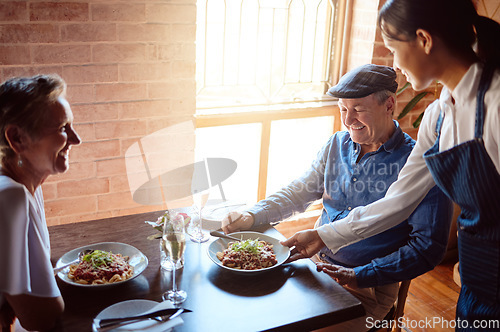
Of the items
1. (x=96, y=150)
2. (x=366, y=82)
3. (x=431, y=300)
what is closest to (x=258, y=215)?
(x=366, y=82)

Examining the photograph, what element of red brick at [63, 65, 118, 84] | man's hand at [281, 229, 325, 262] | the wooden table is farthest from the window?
the wooden table

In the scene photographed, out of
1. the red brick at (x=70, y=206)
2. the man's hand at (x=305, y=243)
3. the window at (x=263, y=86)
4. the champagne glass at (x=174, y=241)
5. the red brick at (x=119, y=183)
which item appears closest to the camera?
the champagne glass at (x=174, y=241)

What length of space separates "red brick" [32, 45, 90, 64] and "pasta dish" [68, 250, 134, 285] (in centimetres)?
116

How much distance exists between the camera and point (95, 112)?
2.50 meters

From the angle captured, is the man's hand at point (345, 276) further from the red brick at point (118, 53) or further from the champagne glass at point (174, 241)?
the red brick at point (118, 53)

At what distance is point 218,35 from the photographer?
2938 millimetres

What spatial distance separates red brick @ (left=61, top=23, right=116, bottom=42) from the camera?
7.68 ft

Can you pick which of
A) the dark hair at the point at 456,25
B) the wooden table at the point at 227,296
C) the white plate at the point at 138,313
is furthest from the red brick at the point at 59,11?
the dark hair at the point at 456,25

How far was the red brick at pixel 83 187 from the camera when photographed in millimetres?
2531

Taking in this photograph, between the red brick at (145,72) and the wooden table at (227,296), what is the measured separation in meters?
1.03

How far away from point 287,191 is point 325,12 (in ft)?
5.04

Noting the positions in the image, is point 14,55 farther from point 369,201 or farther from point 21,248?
point 369,201

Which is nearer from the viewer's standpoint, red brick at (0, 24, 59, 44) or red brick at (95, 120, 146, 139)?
red brick at (0, 24, 59, 44)

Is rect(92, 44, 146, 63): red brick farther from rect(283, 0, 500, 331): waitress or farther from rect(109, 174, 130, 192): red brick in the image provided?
rect(283, 0, 500, 331): waitress
